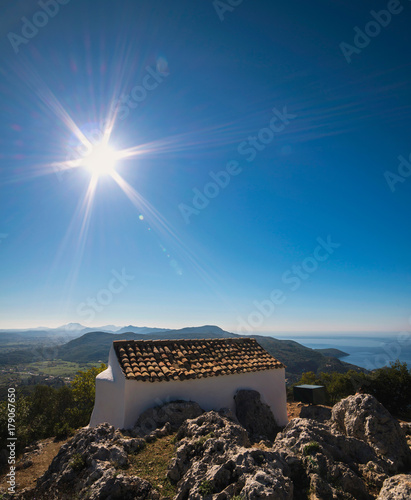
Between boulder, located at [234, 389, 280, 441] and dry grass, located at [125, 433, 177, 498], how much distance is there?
235 inches

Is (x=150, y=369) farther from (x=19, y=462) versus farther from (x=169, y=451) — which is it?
(x=19, y=462)

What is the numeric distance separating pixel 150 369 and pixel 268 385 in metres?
7.75

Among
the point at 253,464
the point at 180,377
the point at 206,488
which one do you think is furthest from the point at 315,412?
the point at 206,488

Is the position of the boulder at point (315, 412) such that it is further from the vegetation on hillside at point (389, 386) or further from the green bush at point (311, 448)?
the green bush at point (311, 448)

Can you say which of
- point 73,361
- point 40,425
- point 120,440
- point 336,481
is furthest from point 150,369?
point 73,361

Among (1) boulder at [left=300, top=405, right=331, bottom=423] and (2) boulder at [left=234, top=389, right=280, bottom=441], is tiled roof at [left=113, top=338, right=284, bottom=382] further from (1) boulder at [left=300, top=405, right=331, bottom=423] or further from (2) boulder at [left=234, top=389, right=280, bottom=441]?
(1) boulder at [left=300, top=405, right=331, bottom=423]

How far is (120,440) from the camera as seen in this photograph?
902 cm

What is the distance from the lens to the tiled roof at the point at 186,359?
13477 mm

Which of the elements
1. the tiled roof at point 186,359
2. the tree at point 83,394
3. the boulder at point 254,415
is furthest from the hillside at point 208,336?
the boulder at point 254,415

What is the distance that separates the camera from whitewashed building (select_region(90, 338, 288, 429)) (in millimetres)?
12617

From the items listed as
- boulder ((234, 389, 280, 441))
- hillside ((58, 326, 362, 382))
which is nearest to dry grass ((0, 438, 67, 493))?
boulder ((234, 389, 280, 441))

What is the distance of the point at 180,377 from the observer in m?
13.5

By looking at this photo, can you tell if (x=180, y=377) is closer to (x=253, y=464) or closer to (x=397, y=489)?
(x=253, y=464)

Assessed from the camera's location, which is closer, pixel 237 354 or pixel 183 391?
pixel 183 391
